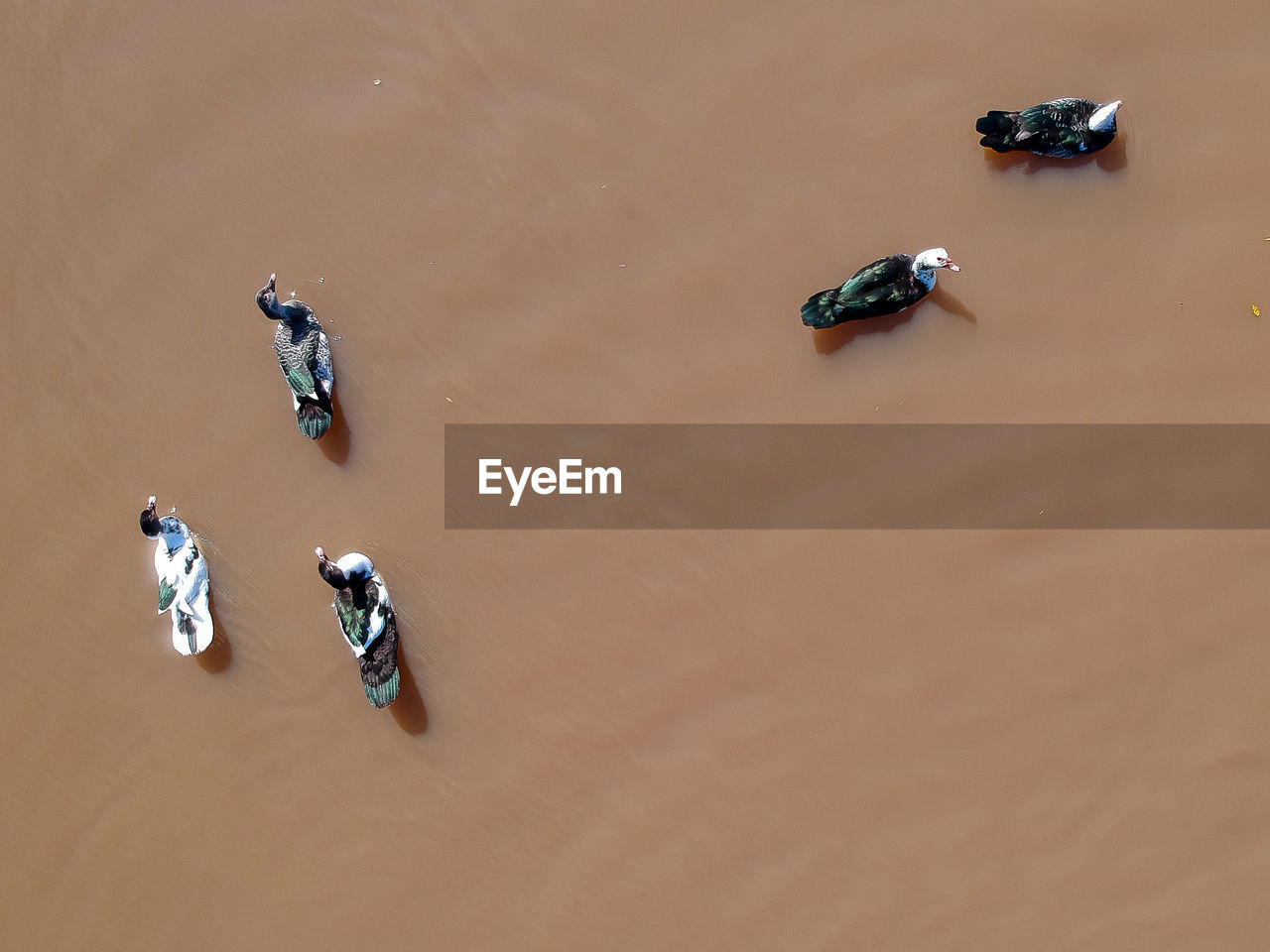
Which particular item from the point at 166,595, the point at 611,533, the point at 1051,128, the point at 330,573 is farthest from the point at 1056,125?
the point at 166,595

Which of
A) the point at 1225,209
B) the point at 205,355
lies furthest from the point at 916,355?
the point at 205,355

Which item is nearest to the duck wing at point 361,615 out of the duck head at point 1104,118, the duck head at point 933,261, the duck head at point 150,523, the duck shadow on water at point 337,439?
the duck shadow on water at point 337,439

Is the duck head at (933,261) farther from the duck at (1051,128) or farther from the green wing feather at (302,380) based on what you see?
the green wing feather at (302,380)

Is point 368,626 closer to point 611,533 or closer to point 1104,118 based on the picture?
point 611,533

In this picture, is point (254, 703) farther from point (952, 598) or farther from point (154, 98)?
point (952, 598)

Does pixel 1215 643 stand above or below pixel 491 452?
below

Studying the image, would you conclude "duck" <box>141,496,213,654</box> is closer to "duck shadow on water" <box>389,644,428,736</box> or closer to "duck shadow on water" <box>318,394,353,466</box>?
"duck shadow on water" <box>318,394,353,466</box>

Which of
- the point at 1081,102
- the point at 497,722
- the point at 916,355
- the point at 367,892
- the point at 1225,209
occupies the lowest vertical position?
the point at 367,892
